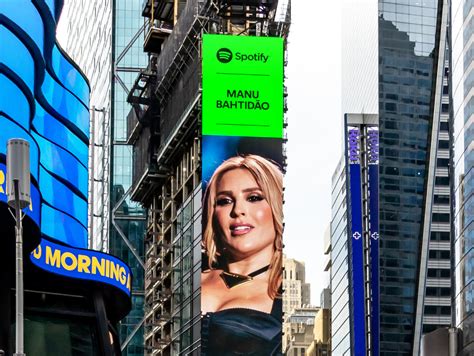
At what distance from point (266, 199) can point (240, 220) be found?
2.91 meters

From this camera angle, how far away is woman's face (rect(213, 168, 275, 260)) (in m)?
116

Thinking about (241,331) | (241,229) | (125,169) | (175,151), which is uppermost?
(125,169)

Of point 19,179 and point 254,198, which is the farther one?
point 254,198

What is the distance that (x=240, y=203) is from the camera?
117 metres

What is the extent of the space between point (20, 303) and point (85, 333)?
20.9 meters

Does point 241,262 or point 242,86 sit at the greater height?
point 242,86

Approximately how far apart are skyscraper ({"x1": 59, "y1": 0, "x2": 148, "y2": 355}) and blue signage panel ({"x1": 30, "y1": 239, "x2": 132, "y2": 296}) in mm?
114501

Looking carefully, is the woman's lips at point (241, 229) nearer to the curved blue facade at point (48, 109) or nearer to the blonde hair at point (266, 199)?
the blonde hair at point (266, 199)

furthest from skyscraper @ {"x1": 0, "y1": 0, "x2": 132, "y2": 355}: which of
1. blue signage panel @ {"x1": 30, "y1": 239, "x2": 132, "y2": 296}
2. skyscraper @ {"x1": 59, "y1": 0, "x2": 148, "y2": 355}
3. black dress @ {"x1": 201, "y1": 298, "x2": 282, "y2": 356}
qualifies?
skyscraper @ {"x1": 59, "y1": 0, "x2": 148, "y2": 355}

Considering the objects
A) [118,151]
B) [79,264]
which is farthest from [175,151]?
[79,264]

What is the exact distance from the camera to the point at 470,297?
7775 centimetres

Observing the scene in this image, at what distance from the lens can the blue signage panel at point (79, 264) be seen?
41250mm

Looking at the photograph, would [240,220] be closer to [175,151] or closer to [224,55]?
[224,55]

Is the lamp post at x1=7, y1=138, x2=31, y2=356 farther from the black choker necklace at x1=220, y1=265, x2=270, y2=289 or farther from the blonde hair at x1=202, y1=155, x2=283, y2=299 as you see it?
the black choker necklace at x1=220, y1=265, x2=270, y2=289
